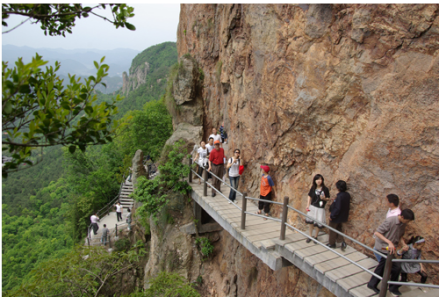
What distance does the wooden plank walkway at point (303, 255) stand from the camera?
13.6 ft

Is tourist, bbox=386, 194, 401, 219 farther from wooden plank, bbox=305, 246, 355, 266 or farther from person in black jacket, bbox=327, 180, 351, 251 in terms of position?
wooden plank, bbox=305, 246, 355, 266

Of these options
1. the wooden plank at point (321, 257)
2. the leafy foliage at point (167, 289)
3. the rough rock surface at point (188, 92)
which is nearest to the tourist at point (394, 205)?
the wooden plank at point (321, 257)

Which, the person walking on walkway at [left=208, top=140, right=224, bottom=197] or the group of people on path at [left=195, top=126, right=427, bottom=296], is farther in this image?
the person walking on walkway at [left=208, top=140, right=224, bottom=197]

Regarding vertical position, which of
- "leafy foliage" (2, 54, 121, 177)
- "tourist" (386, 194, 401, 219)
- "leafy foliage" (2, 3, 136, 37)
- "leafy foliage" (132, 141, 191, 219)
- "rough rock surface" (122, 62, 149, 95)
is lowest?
"leafy foliage" (132, 141, 191, 219)

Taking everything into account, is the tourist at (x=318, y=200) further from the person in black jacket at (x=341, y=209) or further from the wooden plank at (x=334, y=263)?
the wooden plank at (x=334, y=263)

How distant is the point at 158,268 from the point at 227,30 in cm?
971

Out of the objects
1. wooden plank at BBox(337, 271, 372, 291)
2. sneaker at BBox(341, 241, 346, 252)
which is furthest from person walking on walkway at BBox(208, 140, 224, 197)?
wooden plank at BBox(337, 271, 372, 291)

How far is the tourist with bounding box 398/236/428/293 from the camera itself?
3.79m

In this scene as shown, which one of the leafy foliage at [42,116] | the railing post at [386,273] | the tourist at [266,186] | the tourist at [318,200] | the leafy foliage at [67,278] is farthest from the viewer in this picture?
the tourist at [266,186]

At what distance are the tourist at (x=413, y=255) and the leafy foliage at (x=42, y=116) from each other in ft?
15.2

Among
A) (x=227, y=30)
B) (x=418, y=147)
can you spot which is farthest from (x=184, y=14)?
(x=418, y=147)

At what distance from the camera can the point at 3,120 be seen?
2.62 m

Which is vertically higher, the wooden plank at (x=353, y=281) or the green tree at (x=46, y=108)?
the green tree at (x=46, y=108)

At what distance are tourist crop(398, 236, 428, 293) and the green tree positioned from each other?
458 cm
